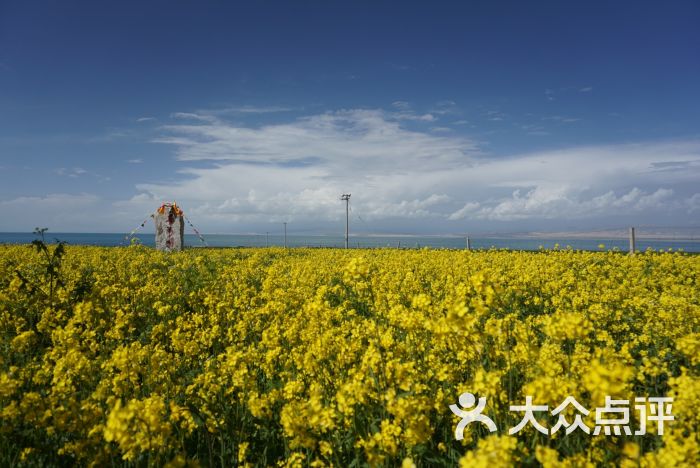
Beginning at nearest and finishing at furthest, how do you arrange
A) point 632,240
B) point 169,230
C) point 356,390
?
point 356,390 → point 632,240 → point 169,230

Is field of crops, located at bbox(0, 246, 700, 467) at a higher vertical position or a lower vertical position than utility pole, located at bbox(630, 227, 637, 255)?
lower

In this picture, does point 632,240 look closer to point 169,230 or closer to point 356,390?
point 356,390

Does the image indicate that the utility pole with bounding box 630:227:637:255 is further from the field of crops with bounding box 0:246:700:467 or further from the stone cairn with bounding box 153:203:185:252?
the stone cairn with bounding box 153:203:185:252

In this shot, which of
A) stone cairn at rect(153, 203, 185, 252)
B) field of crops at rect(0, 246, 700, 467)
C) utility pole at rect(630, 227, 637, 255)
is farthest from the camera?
stone cairn at rect(153, 203, 185, 252)

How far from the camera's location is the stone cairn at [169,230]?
83.8ft

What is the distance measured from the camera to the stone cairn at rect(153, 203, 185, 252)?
25531 millimetres

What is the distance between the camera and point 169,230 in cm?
2558

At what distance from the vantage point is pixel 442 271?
472 inches

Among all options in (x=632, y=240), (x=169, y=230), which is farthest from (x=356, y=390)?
(x=169, y=230)

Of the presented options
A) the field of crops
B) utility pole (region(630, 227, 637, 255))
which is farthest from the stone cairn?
utility pole (region(630, 227, 637, 255))

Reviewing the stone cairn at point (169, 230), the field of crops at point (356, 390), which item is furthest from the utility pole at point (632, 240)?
the stone cairn at point (169, 230)

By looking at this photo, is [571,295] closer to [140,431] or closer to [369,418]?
[369,418]

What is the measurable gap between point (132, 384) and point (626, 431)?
4.49 metres

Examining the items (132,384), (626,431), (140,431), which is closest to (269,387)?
(132,384)
